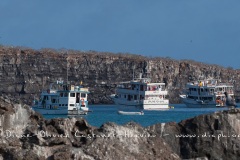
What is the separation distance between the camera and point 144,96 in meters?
87.6

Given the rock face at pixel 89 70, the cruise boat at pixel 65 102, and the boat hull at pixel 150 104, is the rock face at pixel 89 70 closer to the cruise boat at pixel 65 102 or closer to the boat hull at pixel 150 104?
the boat hull at pixel 150 104

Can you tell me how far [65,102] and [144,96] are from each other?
57.3 feet

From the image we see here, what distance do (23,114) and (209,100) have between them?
3354 inches

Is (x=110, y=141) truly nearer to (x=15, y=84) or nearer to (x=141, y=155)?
(x=141, y=155)

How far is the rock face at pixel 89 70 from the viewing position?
120125mm

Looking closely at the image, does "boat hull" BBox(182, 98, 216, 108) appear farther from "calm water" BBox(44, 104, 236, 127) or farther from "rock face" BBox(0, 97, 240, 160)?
"rock face" BBox(0, 97, 240, 160)

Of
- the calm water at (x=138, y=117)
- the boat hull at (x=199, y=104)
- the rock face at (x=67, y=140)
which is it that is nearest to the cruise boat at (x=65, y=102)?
the calm water at (x=138, y=117)

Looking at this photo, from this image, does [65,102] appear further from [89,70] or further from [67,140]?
[67,140]

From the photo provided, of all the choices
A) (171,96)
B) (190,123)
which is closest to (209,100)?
(171,96)

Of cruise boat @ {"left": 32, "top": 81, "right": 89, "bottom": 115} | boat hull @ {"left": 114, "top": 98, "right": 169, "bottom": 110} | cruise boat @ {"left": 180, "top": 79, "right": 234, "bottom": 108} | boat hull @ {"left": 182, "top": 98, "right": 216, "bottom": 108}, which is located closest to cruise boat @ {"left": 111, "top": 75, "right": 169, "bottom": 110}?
boat hull @ {"left": 114, "top": 98, "right": 169, "bottom": 110}

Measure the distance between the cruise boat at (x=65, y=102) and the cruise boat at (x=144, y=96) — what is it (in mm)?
13325

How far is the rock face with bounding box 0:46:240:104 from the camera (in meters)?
120

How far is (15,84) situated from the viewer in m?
120

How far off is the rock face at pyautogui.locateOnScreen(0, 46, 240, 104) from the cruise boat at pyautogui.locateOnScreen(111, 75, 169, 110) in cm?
2502
